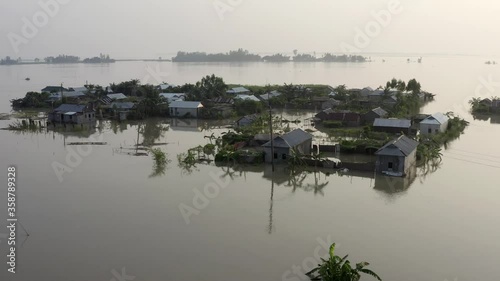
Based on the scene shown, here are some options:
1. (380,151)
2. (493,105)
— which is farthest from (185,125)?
(493,105)

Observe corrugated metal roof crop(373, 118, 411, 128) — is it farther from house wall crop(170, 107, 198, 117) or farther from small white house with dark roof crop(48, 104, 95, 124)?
small white house with dark roof crop(48, 104, 95, 124)

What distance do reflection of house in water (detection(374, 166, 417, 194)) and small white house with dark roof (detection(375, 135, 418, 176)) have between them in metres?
0.22

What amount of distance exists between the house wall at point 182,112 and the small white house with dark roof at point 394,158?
53.4 feet

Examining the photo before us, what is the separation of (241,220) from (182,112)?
62.2ft

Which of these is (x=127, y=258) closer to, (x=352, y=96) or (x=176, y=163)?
(x=176, y=163)

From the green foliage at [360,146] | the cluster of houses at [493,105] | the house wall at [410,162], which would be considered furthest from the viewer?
the cluster of houses at [493,105]

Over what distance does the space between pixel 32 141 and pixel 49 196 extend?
30.6 feet

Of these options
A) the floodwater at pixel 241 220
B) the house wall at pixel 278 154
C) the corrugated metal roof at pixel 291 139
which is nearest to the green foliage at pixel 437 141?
the floodwater at pixel 241 220

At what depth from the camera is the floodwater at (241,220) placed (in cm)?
920

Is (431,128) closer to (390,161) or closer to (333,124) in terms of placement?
(333,124)

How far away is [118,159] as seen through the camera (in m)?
17.8

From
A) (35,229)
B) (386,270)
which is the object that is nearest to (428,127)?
(386,270)

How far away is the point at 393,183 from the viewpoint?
14.4 meters

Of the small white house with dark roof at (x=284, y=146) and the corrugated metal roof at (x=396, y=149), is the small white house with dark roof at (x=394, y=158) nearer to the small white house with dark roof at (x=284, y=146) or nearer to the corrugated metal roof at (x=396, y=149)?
the corrugated metal roof at (x=396, y=149)
